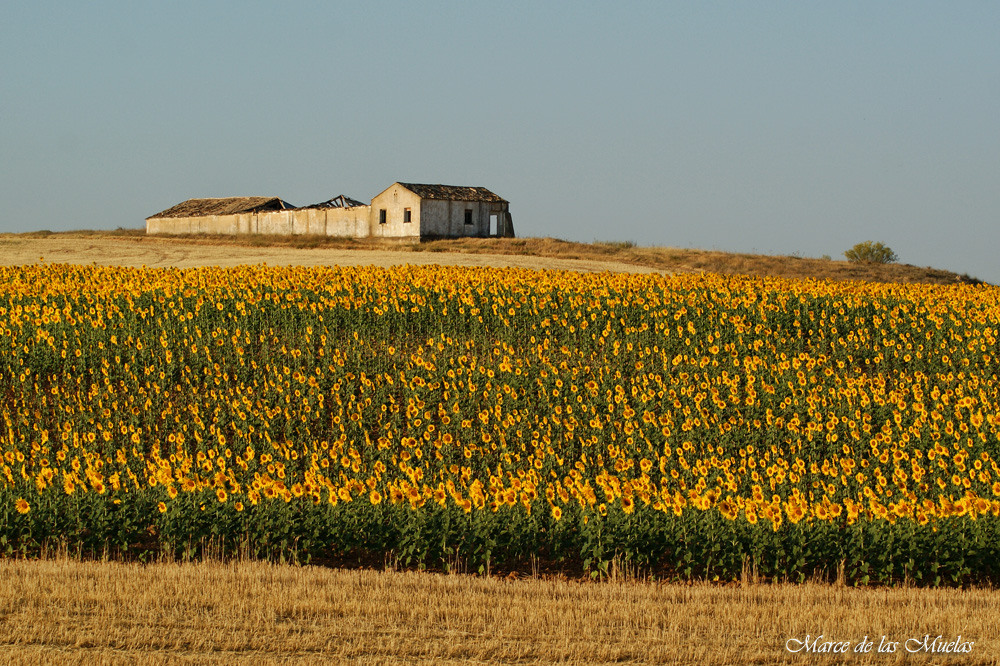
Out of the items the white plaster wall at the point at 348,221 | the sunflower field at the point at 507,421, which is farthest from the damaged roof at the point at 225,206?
the sunflower field at the point at 507,421

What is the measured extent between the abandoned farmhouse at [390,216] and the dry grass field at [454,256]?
4672 mm

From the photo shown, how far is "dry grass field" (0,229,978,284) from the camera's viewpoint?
4072cm

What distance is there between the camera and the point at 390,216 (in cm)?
5788

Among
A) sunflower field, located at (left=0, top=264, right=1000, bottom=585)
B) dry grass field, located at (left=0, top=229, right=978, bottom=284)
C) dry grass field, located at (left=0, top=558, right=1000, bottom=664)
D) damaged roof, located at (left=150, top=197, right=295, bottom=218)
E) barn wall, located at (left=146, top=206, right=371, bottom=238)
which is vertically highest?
damaged roof, located at (left=150, top=197, right=295, bottom=218)

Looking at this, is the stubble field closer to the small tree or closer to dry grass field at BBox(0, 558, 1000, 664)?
dry grass field at BBox(0, 558, 1000, 664)

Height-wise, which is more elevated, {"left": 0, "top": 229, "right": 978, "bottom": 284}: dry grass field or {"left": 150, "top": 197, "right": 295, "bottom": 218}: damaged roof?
{"left": 150, "top": 197, "right": 295, "bottom": 218}: damaged roof

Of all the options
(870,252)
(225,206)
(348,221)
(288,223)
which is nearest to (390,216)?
(348,221)

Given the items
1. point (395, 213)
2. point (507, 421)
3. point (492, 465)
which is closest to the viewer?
point (492, 465)

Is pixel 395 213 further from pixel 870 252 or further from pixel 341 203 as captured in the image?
pixel 870 252

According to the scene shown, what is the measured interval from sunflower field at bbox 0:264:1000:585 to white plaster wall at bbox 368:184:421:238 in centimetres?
2998

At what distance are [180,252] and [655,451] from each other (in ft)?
118

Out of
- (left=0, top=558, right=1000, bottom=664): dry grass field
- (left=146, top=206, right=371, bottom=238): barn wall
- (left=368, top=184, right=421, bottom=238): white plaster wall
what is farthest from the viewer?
(left=146, top=206, right=371, bottom=238): barn wall

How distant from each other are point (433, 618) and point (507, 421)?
6.75 m

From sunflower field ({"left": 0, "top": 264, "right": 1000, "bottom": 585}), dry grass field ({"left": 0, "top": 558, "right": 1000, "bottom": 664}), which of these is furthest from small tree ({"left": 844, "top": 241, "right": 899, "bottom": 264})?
dry grass field ({"left": 0, "top": 558, "right": 1000, "bottom": 664})
